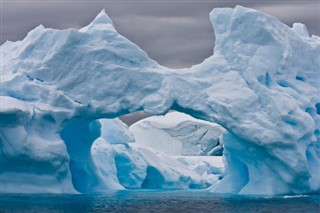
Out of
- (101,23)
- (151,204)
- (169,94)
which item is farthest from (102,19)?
(151,204)

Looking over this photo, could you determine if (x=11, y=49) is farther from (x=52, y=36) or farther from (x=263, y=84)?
(x=263, y=84)

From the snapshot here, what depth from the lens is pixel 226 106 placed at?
78.8 ft

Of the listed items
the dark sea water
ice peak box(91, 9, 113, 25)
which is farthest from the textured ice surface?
the dark sea water

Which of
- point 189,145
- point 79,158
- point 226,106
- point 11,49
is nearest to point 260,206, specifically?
point 226,106

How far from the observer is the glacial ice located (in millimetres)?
23641

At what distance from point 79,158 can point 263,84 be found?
24.8 feet

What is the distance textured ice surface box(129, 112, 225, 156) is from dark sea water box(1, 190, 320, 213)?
19.6m

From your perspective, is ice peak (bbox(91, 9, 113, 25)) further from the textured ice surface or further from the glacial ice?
the textured ice surface

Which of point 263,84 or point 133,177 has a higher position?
point 263,84

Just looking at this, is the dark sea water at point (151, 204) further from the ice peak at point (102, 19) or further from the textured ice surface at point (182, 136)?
the textured ice surface at point (182, 136)

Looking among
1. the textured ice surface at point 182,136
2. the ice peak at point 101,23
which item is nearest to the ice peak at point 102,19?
the ice peak at point 101,23

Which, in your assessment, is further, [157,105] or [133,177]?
[133,177]

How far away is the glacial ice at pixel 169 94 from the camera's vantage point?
77.6ft

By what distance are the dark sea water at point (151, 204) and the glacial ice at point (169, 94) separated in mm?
1165
